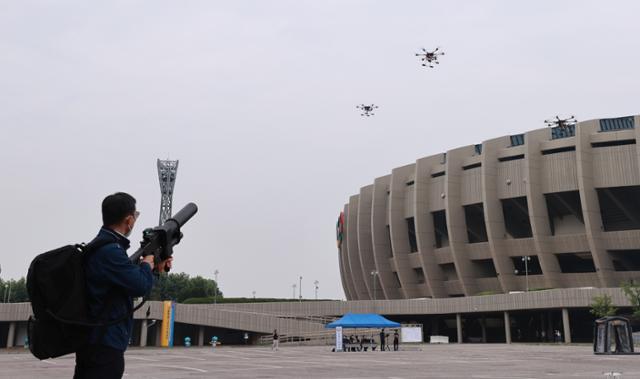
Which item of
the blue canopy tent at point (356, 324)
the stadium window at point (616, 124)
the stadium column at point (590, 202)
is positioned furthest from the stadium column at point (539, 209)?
the blue canopy tent at point (356, 324)

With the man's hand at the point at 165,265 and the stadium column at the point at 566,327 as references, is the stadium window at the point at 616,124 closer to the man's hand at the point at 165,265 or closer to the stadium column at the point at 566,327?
the stadium column at the point at 566,327

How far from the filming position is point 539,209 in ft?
213

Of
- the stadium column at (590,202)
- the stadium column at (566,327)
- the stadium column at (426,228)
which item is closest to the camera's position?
the stadium column at (566,327)

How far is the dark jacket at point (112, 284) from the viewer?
3900 mm

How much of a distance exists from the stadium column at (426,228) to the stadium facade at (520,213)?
124mm

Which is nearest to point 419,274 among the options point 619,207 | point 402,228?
point 402,228

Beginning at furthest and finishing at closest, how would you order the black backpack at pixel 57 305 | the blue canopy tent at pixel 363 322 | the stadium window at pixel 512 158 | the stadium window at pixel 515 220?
the stadium window at pixel 515 220, the stadium window at pixel 512 158, the blue canopy tent at pixel 363 322, the black backpack at pixel 57 305

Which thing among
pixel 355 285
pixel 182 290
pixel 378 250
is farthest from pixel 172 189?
pixel 378 250

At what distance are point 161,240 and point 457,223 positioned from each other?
6945 centimetres

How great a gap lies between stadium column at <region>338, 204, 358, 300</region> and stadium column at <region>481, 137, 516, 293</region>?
102 feet

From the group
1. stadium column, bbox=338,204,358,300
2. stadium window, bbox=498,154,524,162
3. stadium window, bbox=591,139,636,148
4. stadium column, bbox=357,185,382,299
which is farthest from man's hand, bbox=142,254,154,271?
stadium column, bbox=338,204,358,300

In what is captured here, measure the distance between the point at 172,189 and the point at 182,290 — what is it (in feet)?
77.5

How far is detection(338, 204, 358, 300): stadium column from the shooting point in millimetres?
96125

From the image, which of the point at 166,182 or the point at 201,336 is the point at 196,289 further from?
the point at 201,336
